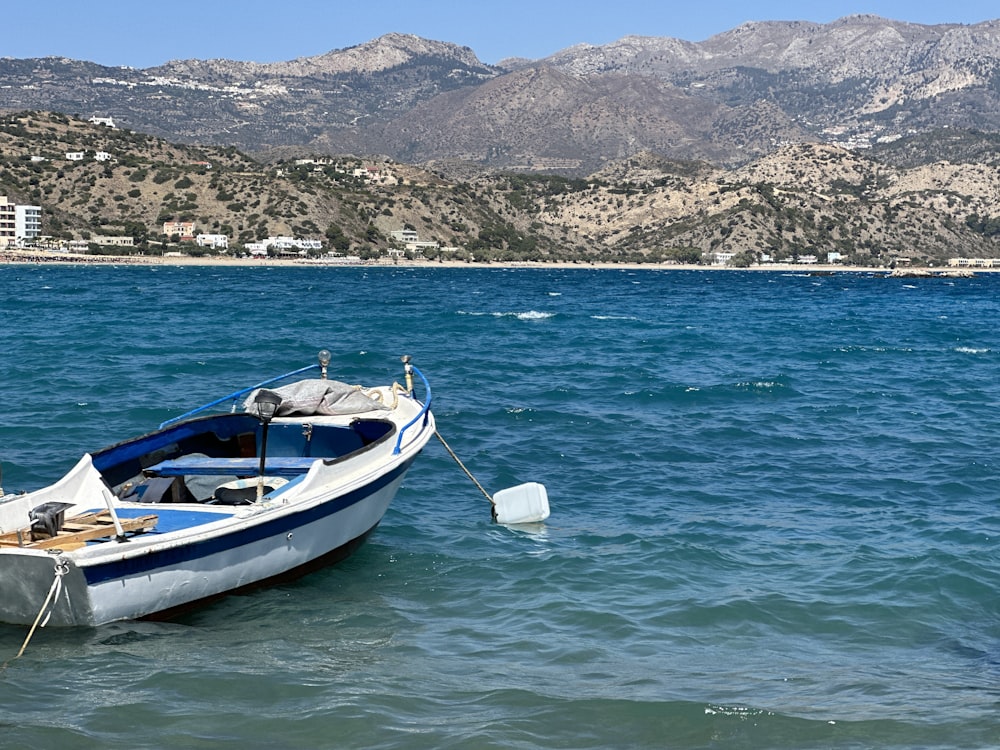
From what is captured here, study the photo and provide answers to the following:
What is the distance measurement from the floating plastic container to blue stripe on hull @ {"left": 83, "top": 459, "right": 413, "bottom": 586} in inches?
114

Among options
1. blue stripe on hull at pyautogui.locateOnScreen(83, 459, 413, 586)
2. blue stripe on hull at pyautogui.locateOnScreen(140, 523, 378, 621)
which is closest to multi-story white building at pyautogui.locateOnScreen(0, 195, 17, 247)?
→ blue stripe on hull at pyautogui.locateOnScreen(140, 523, 378, 621)

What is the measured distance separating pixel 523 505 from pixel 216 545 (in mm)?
5732

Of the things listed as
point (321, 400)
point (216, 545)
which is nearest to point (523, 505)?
point (321, 400)

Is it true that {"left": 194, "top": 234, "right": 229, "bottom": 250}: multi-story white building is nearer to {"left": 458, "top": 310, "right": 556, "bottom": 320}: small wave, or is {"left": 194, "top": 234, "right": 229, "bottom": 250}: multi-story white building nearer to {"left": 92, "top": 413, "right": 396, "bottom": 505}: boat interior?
{"left": 458, "top": 310, "right": 556, "bottom": 320}: small wave

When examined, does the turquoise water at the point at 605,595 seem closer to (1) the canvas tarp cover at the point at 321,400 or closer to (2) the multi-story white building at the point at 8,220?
(1) the canvas tarp cover at the point at 321,400

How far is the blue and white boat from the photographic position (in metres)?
10.4

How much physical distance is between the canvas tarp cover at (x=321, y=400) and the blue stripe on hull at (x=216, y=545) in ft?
8.52

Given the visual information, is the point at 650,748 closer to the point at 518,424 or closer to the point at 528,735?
the point at 528,735

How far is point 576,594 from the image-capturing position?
503 inches

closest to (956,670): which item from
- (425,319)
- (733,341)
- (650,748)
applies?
(650,748)

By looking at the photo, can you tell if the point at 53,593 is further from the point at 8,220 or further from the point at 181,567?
the point at 8,220

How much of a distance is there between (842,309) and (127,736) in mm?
80915

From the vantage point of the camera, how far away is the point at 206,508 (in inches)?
468

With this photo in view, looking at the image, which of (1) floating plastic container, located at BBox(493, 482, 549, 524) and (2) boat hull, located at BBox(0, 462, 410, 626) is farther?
(1) floating plastic container, located at BBox(493, 482, 549, 524)
